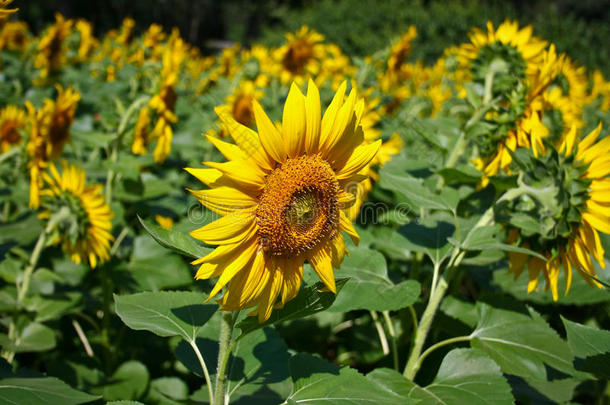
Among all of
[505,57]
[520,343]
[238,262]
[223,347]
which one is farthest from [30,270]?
[505,57]

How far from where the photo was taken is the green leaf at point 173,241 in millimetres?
919

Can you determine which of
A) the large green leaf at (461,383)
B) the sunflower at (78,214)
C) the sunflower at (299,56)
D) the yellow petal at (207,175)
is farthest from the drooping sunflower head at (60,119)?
the large green leaf at (461,383)

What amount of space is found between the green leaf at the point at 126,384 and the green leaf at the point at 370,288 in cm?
86

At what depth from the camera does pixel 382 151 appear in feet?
9.52

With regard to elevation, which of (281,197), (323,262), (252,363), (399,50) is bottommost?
(252,363)

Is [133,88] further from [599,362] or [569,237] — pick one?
[599,362]

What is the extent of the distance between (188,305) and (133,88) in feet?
7.66

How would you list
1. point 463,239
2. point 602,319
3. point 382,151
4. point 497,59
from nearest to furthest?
1. point 463,239
2. point 497,59
3. point 602,319
4. point 382,151

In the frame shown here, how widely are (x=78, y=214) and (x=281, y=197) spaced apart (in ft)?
3.95

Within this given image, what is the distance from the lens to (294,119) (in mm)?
956

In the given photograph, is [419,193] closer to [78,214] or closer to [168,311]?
[168,311]

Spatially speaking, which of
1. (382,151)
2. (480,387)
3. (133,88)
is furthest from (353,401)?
(133,88)

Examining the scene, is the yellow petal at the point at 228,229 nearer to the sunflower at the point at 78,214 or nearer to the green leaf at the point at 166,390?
the green leaf at the point at 166,390

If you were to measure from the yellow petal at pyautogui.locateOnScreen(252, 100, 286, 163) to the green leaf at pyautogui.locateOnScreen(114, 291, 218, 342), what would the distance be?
0.46 metres
